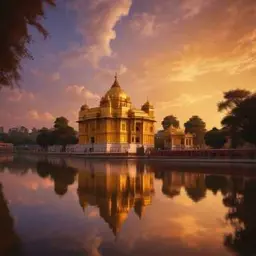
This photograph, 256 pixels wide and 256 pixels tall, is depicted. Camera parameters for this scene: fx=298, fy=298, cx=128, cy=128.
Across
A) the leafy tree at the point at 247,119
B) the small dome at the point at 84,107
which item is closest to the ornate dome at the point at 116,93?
the small dome at the point at 84,107

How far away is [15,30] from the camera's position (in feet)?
25.9

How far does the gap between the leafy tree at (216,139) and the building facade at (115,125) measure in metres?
12.3

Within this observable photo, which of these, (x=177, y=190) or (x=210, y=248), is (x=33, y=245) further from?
(x=177, y=190)

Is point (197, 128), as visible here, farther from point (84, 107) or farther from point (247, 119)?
point (247, 119)

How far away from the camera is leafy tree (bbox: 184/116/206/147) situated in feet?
239

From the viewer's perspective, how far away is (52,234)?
6238mm

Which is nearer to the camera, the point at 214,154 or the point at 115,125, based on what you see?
the point at 214,154

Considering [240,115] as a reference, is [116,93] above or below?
above

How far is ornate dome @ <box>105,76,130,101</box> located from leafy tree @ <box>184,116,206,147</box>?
18999 mm

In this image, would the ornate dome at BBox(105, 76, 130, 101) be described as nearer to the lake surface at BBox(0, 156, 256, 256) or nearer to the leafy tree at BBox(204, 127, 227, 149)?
the leafy tree at BBox(204, 127, 227, 149)

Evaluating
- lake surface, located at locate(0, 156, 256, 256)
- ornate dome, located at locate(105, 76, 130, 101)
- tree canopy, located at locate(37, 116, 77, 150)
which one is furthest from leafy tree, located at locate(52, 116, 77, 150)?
lake surface, located at locate(0, 156, 256, 256)

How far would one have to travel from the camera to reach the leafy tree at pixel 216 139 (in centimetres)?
6047

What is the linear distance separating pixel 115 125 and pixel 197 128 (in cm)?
2426

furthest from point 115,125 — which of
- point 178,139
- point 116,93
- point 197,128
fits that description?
point 197,128
